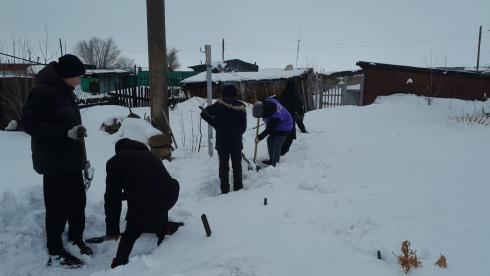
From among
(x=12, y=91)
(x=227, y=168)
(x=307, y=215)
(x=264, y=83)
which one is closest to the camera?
(x=307, y=215)

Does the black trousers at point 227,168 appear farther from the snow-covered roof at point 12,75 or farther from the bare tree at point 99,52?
the bare tree at point 99,52

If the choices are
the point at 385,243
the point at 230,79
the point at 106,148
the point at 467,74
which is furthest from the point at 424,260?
the point at 230,79

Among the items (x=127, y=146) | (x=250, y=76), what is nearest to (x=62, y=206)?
(x=127, y=146)

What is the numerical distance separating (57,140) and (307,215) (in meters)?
2.37

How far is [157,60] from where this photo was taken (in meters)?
6.14

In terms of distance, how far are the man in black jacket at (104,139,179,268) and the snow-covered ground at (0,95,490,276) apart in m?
0.23

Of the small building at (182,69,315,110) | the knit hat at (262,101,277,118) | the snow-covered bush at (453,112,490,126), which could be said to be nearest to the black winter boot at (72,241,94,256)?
the knit hat at (262,101,277,118)

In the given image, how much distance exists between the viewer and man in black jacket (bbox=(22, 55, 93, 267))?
3008 mm

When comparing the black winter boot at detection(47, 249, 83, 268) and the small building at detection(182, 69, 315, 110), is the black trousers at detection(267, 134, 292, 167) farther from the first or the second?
the small building at detection(182, 69, 315, 110)

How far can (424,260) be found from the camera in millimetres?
2668

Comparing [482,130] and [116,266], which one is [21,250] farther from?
[482,130]

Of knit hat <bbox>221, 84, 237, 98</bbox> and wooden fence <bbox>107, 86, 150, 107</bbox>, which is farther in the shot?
wooden fence <bbox>107, 86, 150, 107</bbox>

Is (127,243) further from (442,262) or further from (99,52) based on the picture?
(99,52)

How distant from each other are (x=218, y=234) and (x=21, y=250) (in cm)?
183
